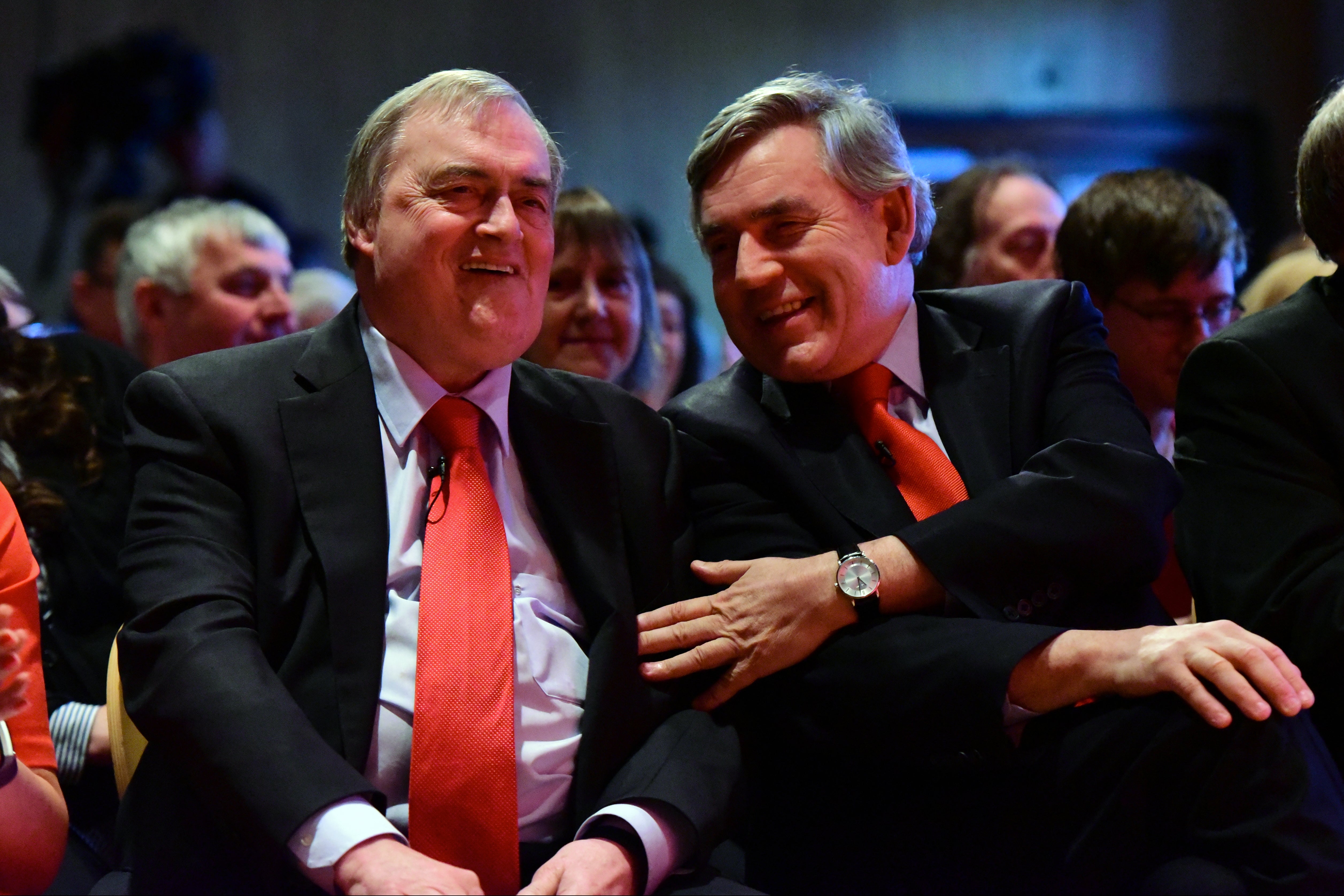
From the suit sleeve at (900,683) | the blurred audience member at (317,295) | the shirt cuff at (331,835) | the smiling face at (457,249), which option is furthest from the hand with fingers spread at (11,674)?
the blurred audience member at (317,295)

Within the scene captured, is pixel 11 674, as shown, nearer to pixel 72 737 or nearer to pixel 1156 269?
pixel 72 737

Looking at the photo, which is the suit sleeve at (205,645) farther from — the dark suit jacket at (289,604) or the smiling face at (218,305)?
the smiling face at (218,305)

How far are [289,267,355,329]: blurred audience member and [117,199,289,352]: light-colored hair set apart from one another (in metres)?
0.52

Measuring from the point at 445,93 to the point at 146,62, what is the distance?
15.9ft

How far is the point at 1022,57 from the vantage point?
708 cm

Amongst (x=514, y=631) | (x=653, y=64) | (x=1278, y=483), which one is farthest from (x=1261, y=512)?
(x=653, y=64)

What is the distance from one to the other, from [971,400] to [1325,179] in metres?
0.70

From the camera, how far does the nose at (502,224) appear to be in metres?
1.88

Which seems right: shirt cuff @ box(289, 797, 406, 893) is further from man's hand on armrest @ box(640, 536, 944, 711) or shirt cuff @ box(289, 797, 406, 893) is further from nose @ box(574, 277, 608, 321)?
nose @ box(574, 277, 608, 321)

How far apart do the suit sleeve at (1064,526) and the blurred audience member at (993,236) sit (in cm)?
A: 158

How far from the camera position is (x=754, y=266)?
214 centimetres

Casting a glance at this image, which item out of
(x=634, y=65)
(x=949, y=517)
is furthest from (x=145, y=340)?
(x=634, y=65)

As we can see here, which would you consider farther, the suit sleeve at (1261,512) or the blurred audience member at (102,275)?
the blurred audience member at (102,275)

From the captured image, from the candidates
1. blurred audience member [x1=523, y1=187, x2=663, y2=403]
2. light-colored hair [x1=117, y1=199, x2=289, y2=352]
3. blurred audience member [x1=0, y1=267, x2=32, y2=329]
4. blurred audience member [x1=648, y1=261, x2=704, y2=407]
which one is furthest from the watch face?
light-colored hair [x1=117, y1=199, x2=289, y2=352]
